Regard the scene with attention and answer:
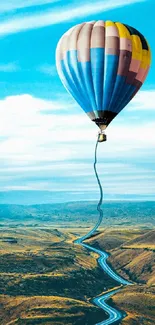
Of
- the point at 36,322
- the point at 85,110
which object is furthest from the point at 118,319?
the point at 85,110

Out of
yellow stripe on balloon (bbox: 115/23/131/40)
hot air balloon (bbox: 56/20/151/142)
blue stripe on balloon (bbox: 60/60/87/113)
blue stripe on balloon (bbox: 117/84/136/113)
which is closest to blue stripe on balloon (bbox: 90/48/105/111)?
hot air balloon (bbox: 56/20/151/142)

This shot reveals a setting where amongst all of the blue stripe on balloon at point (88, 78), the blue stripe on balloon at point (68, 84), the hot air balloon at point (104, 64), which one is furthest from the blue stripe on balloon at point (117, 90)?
the blue stripe on balloon at point (68, 84)

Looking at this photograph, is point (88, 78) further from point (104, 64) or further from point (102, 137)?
point (102, 137)

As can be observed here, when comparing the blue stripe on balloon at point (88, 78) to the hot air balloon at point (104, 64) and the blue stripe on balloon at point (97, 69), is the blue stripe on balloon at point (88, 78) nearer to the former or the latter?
the hot air balloon at point (104, 64)

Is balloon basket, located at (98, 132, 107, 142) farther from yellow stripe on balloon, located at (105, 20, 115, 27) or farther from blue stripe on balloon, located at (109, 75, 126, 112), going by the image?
yellow stripe on balloon, located at (105, 20, 115, 27)

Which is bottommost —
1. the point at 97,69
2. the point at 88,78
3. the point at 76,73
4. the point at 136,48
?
the point at 88,78

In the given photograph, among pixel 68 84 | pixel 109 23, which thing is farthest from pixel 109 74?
pixel 109 23

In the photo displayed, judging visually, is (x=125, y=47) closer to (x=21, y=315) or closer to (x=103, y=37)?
(x=103, y=37)
